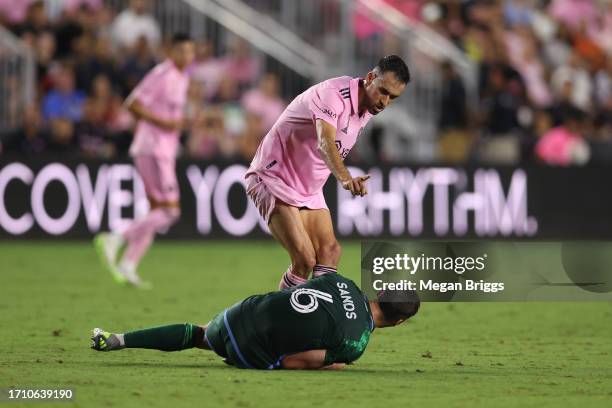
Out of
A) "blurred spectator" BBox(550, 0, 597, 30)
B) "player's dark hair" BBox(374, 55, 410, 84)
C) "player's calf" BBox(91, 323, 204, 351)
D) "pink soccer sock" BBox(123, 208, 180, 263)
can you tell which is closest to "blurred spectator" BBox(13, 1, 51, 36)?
"pink soccer sock" BBox(123, 208, 180, 263)

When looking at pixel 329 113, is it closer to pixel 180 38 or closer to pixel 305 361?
pixel 305 361

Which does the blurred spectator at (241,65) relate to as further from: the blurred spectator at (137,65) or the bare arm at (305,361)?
the bare arm at (305,361)

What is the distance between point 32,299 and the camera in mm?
12977

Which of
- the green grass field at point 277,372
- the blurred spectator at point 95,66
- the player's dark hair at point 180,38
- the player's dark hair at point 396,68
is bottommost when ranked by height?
the green grass field at point 277,372

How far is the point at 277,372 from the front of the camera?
8.20 meters

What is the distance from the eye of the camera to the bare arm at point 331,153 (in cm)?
873

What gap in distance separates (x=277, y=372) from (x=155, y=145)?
6999mm

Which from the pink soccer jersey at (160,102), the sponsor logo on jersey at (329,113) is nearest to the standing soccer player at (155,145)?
the pink soccer jersey at (160,102)

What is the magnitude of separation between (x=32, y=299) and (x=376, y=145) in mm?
9305

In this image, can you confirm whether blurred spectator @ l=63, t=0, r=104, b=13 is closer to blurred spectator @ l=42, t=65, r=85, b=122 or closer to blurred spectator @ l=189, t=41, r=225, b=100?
blurred spectator @ l=42, t=65, r=85, b=122

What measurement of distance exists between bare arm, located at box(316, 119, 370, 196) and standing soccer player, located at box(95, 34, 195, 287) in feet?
17.8

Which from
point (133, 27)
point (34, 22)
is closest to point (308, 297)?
point (34, 22)

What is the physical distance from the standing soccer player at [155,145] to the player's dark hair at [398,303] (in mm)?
6627

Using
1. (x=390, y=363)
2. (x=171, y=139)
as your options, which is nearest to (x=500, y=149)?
(x=171, y=139)
